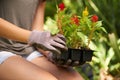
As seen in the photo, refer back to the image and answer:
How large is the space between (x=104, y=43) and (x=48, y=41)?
12.2 feet

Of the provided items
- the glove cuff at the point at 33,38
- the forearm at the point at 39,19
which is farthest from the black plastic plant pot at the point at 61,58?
the forearm at the point at 39,19

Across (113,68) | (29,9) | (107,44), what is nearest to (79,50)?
(29,9)

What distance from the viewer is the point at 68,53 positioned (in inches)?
103

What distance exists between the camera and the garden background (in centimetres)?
539

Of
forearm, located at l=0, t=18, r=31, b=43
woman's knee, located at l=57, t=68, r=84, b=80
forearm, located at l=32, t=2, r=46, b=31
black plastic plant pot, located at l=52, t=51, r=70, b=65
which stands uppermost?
forearm, located at l=32, t=2, r=46, b=31

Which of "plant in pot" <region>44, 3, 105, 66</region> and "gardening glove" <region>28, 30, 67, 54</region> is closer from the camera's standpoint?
"gardening glove" <region>28, 30, 67, 54</region>

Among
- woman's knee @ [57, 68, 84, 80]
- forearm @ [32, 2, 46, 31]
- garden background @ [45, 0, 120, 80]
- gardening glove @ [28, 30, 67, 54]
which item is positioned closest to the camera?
gardening glove @ [28, 30, 67, 54]

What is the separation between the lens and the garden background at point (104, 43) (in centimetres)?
539

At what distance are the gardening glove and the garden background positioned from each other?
2360 millimetres

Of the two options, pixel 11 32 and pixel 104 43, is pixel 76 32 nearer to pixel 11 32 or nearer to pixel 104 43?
pixel 11 32

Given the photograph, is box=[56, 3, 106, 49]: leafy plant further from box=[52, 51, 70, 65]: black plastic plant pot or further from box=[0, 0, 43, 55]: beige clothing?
box=[0, 0, 43, 55]: beige clothing

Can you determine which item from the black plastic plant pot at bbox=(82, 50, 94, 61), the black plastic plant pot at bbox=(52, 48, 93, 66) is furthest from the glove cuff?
the black plastic plant pot at bbox=(82, 50, 94, 61)

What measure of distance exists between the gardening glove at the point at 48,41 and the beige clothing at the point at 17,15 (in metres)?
0.42

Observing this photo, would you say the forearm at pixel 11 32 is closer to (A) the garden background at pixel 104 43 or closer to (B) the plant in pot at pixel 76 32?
(B) the plant in pot at pixel 76 32
